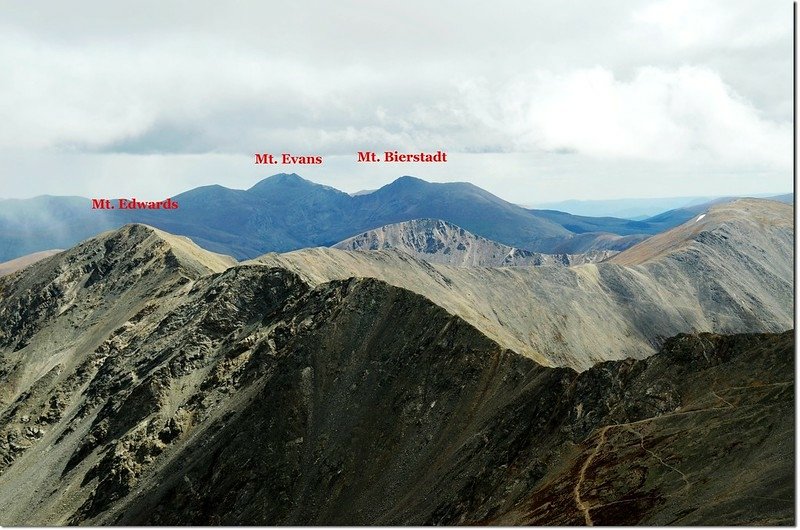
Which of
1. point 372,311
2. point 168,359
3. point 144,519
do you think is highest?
point 372,311

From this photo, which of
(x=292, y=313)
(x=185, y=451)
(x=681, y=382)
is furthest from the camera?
(x=292, y=313)

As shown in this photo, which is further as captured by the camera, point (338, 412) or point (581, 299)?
point (581, 299)

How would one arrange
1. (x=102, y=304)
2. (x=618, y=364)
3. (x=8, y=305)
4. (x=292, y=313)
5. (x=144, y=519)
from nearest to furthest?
(x=618, y=364) → (x=144, y=519) → (x=292, y=313) → (x=102, y=304) → (x=8, y=305)

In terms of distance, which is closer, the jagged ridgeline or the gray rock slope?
the jagged ridgeline

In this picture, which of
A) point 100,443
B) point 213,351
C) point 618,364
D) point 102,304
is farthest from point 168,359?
point 618,364

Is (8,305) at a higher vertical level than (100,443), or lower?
higher

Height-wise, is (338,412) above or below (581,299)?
above

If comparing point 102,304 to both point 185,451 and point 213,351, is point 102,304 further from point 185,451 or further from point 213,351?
point 185,451

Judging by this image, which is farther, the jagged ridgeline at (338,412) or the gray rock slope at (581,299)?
the gray rock slope at (581,299)
